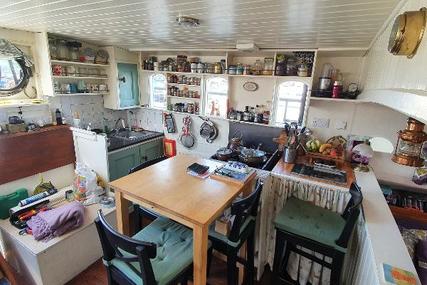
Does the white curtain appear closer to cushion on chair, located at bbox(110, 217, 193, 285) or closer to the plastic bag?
cushion on chair, located at bbox(110, 217, 193, 285)

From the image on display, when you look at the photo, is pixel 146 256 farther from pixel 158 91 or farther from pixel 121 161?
pixel 158 91

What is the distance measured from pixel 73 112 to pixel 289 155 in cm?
276

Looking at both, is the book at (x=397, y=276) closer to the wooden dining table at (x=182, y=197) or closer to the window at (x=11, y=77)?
the wooden dining table at (x=182, y=197)

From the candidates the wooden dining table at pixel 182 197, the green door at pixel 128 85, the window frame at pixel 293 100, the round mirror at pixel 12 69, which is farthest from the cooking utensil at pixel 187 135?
the round mirror at pixel 12 69

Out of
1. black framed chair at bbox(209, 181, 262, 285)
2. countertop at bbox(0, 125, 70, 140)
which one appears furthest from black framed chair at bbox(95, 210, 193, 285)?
countertop at bbox(0, 125, 70, 140)

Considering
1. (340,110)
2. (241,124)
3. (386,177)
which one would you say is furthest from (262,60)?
(386,177)

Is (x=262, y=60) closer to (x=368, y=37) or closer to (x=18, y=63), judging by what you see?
(x=368, y=37)

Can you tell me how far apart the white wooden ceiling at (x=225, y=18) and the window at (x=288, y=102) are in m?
0.59

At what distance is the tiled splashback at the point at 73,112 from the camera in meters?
2.55

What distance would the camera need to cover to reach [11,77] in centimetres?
243

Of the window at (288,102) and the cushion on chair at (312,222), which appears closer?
the cushion on chair at (312,222)

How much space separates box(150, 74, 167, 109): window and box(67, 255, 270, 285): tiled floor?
229 cm

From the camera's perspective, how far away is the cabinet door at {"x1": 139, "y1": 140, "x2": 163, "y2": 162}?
324cm

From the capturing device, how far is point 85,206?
94.3 inches
